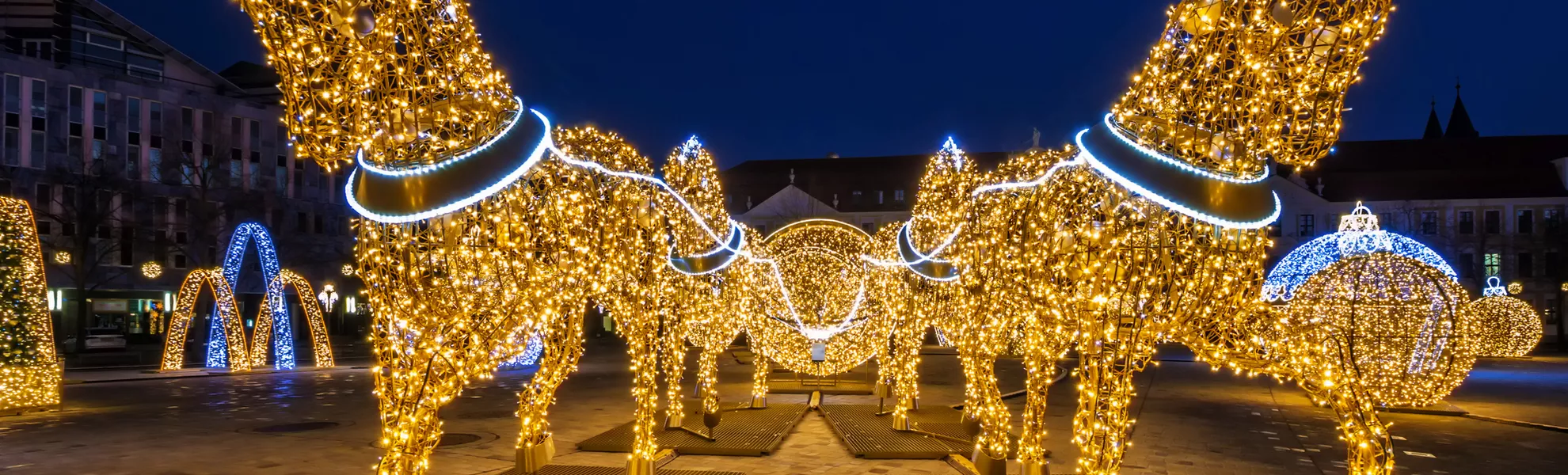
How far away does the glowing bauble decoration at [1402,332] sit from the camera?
52.4ft

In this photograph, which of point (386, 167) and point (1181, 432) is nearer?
point (386, 167)

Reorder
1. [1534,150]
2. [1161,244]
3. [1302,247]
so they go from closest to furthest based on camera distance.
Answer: [1161,244]
[1302,247]
[1534,150]

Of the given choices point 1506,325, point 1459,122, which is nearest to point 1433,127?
point 1459,122

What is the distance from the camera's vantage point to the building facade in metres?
35.9

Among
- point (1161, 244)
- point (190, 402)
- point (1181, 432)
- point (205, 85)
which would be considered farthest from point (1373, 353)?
point (205, 85)

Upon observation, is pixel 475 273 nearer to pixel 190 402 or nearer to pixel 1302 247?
pixel 190 402

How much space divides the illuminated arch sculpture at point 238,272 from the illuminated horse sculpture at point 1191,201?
908 inches

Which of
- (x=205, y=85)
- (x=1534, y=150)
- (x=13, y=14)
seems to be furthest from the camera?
(x=1534, y=150)

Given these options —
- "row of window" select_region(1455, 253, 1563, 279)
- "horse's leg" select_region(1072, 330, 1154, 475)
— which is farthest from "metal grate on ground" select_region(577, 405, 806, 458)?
"row of window" select_region(1455, 253, 1563, 279)

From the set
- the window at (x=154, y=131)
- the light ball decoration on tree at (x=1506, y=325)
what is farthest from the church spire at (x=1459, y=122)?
the window at (x=154, y=131)

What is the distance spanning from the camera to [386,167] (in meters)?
5.50

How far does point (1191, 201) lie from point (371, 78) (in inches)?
165

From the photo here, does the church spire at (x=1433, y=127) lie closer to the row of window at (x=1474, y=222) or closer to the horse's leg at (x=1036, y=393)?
the row of window at (x=1474, y=222)

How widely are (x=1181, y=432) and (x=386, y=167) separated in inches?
455
